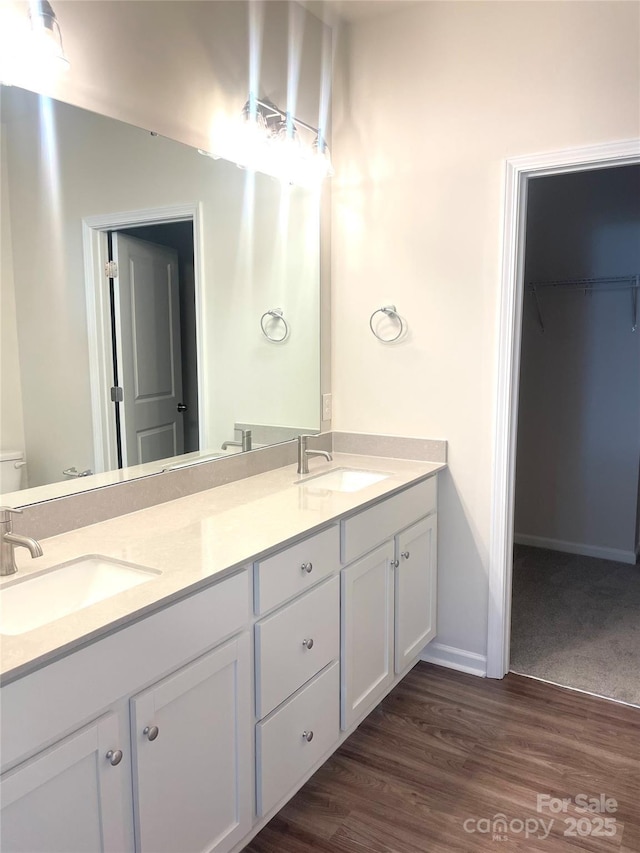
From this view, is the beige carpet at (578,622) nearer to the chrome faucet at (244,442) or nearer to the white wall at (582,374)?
the white wall at (582,374)

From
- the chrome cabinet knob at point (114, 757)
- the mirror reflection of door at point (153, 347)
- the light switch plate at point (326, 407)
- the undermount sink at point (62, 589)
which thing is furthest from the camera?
the light switch plate at point (326, 407)

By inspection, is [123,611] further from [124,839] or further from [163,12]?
[163,12]

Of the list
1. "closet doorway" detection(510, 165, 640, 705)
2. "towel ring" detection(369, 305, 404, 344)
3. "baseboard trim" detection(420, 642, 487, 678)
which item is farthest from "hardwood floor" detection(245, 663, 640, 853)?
"towel ring" detection(369, 305, 404, 344)

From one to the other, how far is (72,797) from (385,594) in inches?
52.6

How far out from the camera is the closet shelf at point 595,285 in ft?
12.5

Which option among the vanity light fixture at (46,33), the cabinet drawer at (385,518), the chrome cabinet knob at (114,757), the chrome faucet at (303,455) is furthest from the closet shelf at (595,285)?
the chrome cabinet knob at (114,757)

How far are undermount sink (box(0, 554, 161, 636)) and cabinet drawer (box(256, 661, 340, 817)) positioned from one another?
549mm

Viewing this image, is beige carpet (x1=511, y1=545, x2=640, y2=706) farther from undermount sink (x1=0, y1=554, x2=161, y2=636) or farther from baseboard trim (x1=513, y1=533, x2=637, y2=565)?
undermount sink (x1=0, y1=554, x2=161, y2=636)

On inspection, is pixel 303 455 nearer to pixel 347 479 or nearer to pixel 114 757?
pixel 347 479

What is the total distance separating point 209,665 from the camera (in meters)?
1.53

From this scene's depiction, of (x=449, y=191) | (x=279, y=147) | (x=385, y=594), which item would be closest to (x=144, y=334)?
(x=279, y=147)

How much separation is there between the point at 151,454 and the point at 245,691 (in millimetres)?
823

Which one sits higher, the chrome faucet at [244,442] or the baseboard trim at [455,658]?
the chrome faucet at [244,442]

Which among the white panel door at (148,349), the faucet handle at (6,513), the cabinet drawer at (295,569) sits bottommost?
the cabinet drawer at (295,569)
